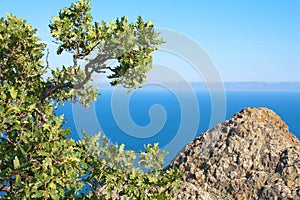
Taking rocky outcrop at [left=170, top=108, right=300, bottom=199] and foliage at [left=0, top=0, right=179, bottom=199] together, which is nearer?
foliage at [left=0, top=0, right=179, bottom=199]

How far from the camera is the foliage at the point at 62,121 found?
27.4 ft

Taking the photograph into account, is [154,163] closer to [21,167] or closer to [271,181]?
[21,167]

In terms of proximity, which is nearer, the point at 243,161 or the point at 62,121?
the point at 62,121

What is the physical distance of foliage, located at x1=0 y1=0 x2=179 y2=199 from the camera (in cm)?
836

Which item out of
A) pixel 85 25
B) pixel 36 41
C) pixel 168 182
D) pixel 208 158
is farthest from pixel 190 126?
pixel 36 41

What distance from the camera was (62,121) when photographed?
1018cm

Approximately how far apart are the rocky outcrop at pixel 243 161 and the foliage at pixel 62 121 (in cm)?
424

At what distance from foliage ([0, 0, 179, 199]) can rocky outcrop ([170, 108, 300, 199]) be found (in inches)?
167

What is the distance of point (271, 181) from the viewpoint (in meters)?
14.2

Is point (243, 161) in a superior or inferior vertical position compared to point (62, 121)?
superior

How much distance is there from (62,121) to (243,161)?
8196mm

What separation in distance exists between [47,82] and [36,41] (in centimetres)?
147

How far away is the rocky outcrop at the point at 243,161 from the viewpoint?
14.1 m

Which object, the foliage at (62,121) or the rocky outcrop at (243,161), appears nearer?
the foliage at (62,121)
